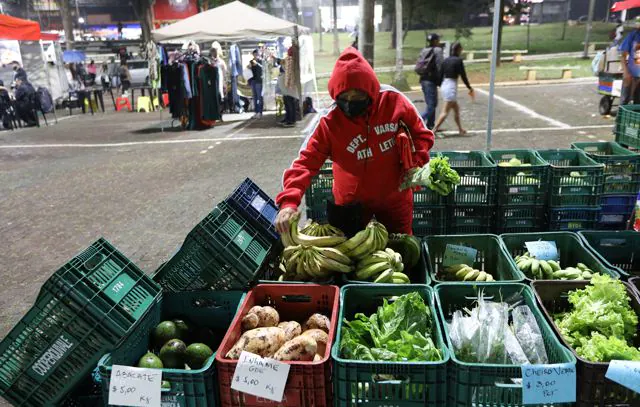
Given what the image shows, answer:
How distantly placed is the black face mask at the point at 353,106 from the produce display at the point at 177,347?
155 cm

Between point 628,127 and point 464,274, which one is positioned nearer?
point 464,274

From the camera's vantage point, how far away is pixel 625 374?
204 cm

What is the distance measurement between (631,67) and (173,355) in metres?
10.7

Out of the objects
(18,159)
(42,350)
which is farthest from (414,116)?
(18,159)

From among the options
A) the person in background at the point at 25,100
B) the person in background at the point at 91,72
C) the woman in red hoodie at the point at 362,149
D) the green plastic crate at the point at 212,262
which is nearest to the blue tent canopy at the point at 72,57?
the person in background at the point at 91,72

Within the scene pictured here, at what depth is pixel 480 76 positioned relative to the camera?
24750 mm

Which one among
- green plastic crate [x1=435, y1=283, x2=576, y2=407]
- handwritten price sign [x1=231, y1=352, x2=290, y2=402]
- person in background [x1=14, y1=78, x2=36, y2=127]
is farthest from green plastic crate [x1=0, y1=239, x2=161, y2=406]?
person in background [x1=14, y1=78, x2=36, y2=127]

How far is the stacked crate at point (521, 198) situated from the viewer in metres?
4.14

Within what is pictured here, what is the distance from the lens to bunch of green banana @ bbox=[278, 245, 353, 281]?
290 centimetres

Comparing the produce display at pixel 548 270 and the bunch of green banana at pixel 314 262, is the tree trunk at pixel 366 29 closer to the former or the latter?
the produce display at pixel 548 270

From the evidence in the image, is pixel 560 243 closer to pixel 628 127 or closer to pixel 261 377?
pixel 261 377

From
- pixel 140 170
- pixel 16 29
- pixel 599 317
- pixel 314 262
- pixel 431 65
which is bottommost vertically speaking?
pixel 140 170

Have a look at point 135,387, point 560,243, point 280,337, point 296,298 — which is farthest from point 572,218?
point 135,387

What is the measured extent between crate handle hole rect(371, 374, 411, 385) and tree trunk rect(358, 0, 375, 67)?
1494 cm
